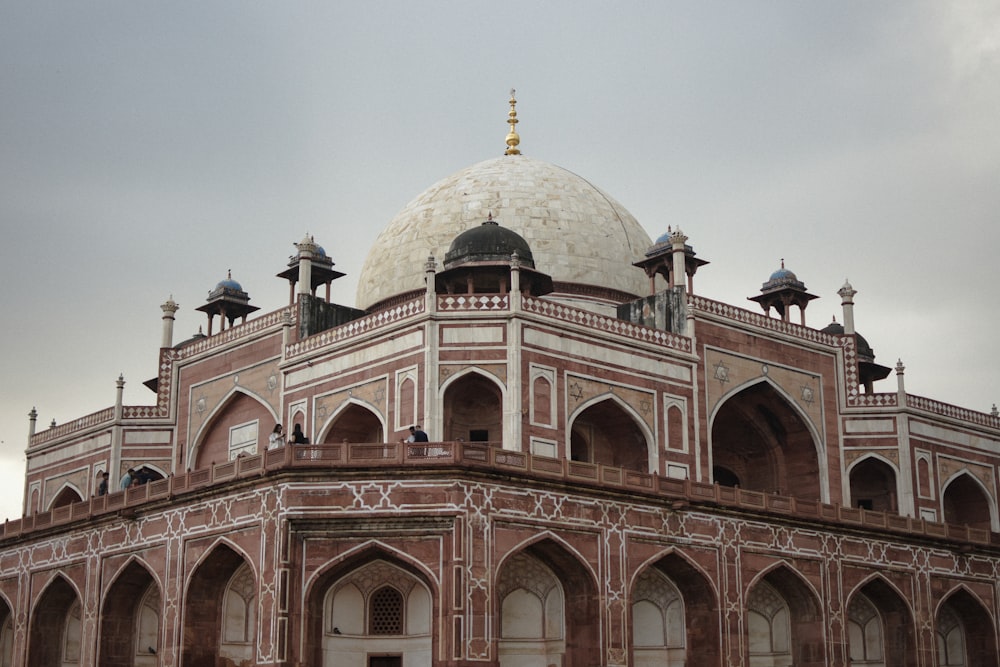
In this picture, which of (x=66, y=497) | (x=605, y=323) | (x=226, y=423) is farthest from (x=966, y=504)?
(x=66, y=497)

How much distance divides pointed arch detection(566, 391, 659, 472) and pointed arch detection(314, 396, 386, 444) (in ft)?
12.3

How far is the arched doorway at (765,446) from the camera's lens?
3020 centimetres

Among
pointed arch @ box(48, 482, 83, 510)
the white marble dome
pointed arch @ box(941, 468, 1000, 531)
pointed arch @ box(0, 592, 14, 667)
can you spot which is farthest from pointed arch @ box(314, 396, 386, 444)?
pointed arch @ box(941, 468, 1000, 531)

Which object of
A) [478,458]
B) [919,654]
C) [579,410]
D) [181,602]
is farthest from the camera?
[919,654]

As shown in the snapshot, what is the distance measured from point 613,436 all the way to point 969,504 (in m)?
10.5

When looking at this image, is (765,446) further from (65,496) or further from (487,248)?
(65,496)

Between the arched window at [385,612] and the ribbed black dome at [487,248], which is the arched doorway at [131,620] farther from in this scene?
the ribbed black dome at [487,248]

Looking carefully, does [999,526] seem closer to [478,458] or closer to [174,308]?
[478,458]

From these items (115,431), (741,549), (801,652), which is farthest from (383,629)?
(115,431)

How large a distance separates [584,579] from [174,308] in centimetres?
1413

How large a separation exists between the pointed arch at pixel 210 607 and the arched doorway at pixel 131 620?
183 cm

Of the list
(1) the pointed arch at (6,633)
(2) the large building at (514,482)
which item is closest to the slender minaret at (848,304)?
(2) the large building at (514,482)

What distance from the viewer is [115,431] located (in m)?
31.6

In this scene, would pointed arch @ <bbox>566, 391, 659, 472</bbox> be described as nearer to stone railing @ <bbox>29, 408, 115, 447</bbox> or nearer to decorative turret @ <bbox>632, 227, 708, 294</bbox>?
decorative turret @ <bbox>632, 227, 708, 294</bbox>
